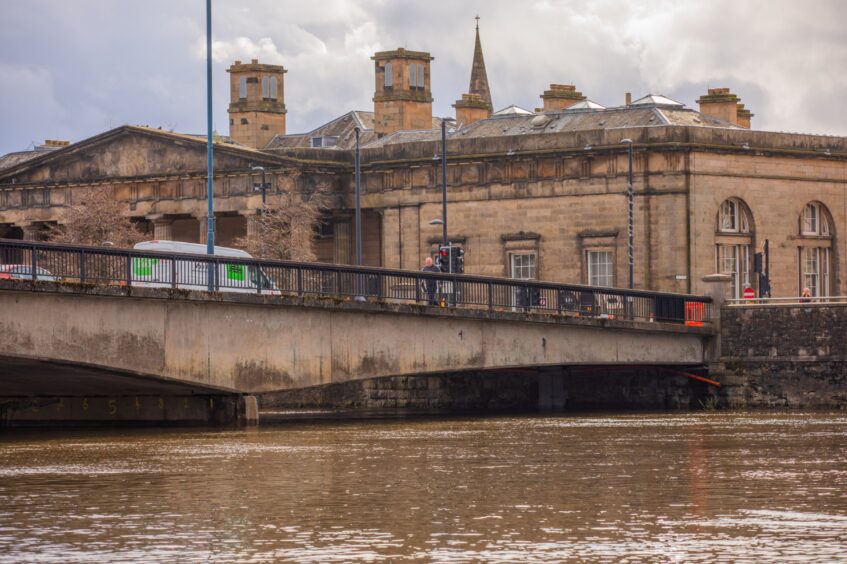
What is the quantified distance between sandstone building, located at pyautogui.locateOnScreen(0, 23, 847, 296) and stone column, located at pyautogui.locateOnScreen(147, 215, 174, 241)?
98 millimetres

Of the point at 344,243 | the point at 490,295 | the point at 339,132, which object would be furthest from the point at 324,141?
the point at 490,295

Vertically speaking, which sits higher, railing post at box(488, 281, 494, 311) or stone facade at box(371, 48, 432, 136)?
stone facade at box(371, 48, 432, 136)

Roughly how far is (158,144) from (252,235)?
8.37 metres

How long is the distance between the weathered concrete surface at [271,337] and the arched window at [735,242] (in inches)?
899

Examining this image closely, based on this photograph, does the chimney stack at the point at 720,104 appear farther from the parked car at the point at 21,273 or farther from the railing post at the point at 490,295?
the parked car at the point at 21,273

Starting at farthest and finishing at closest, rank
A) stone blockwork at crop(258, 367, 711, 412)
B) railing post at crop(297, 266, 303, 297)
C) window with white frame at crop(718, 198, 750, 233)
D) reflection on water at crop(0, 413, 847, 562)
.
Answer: window with white frame at crop(718, 198, 750, 233) → stone blockwork at crop(258, 367, 711, 412) → railing post at crop(297, 266, 303, 297) → reflection on water at crop(0, 413, 847, 562)

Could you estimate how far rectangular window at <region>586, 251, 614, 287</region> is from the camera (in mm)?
83750

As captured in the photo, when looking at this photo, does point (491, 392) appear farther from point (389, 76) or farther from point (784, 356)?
point (389, 76)

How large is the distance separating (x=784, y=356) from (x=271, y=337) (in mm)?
20812

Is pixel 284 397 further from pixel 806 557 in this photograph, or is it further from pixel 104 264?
pixel 806 557

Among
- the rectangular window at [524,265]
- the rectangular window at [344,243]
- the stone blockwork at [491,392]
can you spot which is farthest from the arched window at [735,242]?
the rectangular window at [344,243]

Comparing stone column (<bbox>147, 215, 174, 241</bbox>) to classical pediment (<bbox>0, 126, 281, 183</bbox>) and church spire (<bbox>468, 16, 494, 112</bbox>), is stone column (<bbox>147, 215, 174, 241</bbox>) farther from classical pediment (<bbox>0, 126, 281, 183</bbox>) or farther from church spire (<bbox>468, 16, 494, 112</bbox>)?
church spire (<bbox>468, 16, 494, 112</bbox>)

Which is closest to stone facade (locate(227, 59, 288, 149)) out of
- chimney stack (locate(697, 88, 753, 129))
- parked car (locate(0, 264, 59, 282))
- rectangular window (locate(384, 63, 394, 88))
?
rectangular window (locate(384, 63, 394, 88))

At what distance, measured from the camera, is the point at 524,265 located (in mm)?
86062
